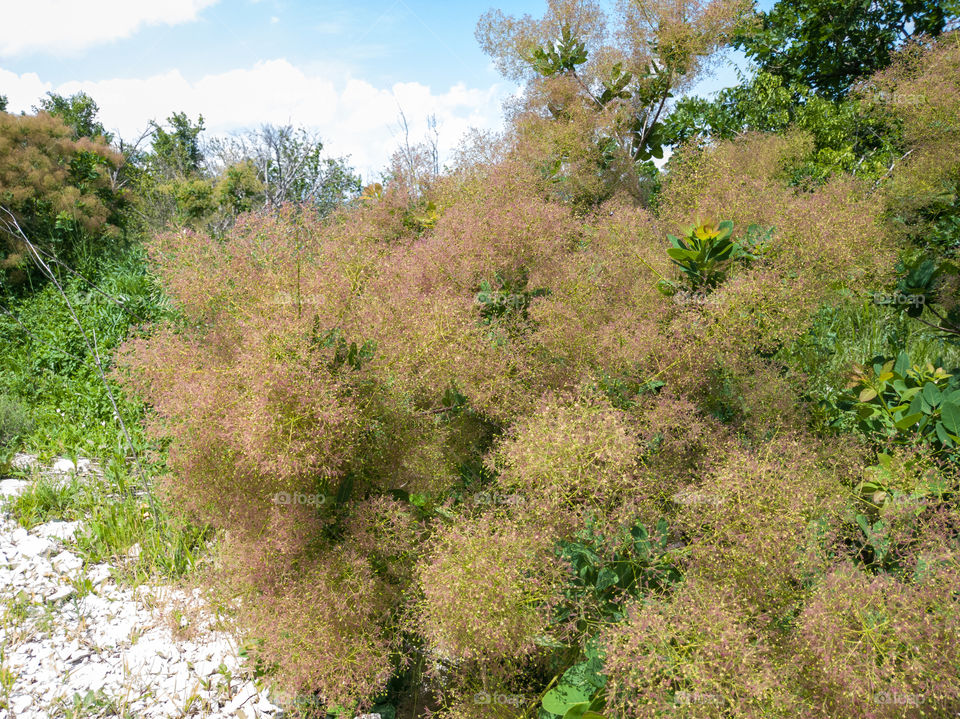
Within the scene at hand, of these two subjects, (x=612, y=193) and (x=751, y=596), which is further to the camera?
(x=612, y=193)

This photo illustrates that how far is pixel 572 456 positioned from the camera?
1683 mm

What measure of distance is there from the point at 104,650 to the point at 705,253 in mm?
3344

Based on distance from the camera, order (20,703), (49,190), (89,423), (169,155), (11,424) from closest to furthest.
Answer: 1. (20,703)
2. (11,424)
3. (89,423)
4. (49,190)
5. (169,155)

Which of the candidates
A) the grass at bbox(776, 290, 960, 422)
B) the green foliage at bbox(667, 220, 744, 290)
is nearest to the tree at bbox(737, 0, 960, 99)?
the grass at bbox(776, 290, 960, 422)

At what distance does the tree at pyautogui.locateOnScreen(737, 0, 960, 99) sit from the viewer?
8.25 metres

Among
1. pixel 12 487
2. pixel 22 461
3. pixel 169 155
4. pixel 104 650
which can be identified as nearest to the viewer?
pixel 104 650

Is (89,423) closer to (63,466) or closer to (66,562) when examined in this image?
(63,466)

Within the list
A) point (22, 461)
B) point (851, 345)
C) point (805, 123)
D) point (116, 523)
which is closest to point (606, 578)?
point (116, 523)

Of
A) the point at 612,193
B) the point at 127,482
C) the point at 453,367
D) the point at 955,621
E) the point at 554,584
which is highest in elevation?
the point at 612,193

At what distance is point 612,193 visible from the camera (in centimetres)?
362

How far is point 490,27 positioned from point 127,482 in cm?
383

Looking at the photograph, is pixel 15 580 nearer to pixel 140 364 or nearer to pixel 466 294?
pixel 140 364

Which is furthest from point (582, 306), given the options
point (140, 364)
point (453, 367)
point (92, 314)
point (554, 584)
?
point (92, 314)

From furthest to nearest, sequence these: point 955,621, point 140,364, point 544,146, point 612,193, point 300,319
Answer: point 612,193 < point 544,146 < point 140,364 < point 300,319 < point 955,621
